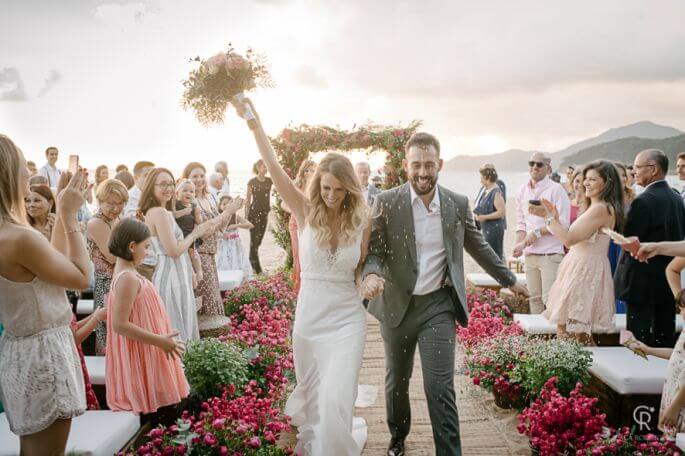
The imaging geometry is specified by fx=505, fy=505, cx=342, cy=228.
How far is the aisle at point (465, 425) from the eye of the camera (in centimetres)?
395

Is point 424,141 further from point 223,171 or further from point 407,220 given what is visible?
point 223,171

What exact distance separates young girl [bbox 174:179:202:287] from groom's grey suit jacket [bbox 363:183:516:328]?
2.76 m

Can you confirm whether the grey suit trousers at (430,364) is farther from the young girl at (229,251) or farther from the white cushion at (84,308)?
the young girl at (229,251)

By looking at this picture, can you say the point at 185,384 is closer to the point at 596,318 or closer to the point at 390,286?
the point at 390,286

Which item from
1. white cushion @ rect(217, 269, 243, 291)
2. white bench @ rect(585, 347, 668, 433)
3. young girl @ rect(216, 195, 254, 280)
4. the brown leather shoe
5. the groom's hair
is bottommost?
the brown leather shoe

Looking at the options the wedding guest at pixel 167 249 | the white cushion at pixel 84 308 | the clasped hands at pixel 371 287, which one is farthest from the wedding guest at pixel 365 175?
the clasped hands at pixel 371 287

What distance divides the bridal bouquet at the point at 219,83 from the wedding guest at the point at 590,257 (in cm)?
264

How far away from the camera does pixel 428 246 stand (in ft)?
11.7

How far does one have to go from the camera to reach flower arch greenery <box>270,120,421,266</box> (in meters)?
11.4

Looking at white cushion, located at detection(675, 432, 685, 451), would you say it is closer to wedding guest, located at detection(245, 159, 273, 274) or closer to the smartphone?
the smartphone

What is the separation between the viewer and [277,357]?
16.5 feet

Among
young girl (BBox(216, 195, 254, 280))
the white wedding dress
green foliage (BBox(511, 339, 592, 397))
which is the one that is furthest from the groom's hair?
young girl (BBox(216, 195, 254, 280))

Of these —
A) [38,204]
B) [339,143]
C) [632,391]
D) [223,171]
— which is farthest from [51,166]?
[632,391]

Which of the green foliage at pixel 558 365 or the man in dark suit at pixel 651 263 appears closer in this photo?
the green foliage at pixel 558 365
